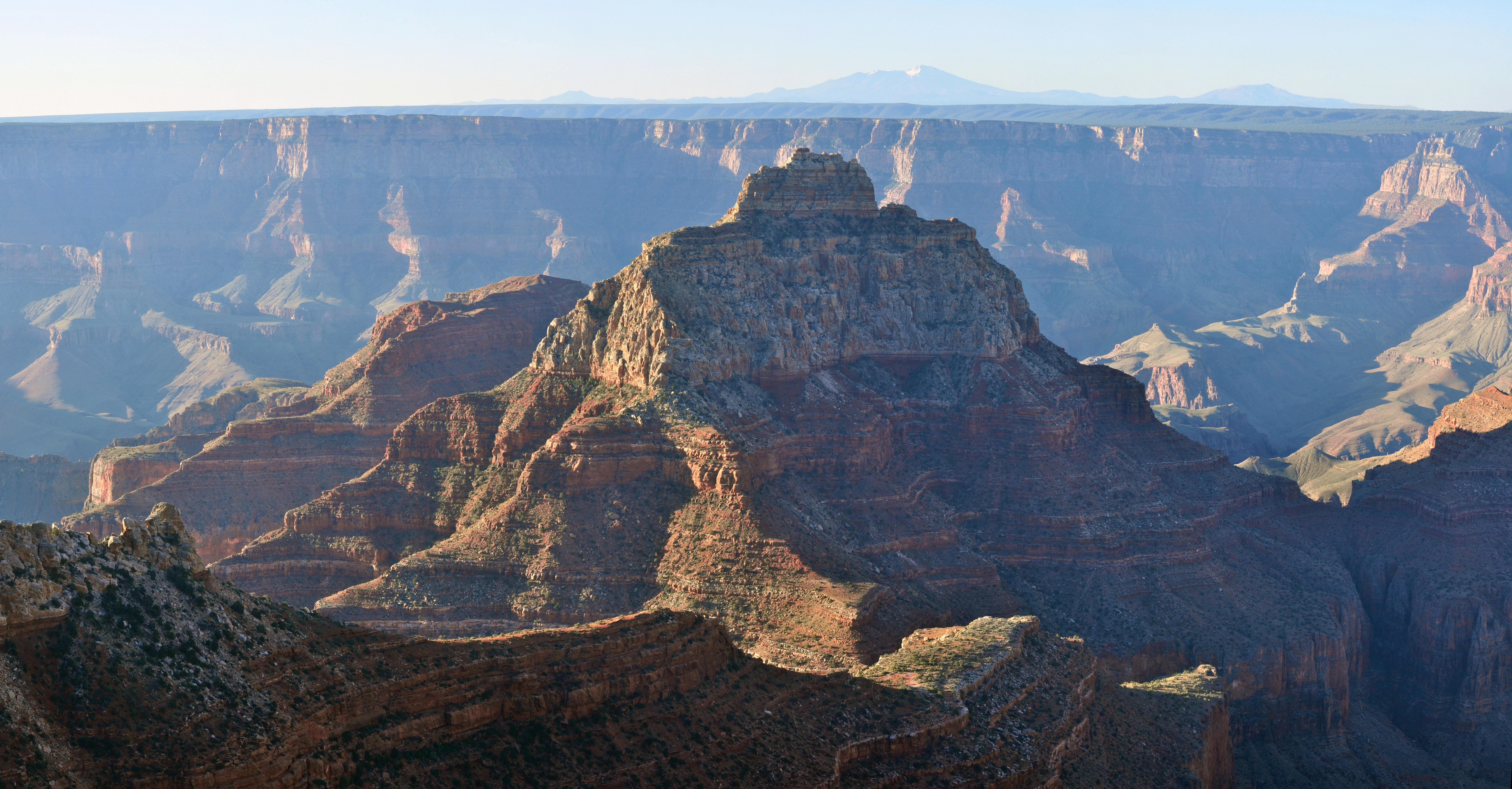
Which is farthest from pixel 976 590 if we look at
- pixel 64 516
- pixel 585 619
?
pixel 64 516

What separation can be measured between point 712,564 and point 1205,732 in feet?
87.8

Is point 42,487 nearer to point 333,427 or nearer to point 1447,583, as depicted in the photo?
point 333,427

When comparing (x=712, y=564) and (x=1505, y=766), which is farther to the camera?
(x=1505, y=766)

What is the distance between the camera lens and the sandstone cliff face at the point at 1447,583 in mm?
112000

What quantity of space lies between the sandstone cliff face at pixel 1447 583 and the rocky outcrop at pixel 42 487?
110042 millimetres

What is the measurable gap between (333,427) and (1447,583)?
82365mm

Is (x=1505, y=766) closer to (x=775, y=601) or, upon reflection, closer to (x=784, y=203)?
(x=775, y=601)

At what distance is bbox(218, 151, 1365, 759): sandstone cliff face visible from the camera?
9200 cm

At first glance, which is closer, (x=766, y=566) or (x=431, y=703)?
(x=431, y=703)

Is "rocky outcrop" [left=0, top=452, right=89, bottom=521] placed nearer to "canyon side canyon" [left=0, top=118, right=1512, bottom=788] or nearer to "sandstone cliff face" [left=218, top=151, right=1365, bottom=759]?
"canyon side canyon" [left=0, top=118, right=1512, bottom=788]

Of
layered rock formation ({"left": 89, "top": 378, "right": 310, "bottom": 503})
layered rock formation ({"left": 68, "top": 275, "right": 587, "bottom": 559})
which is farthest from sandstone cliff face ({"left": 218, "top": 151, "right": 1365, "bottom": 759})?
layered rock formation ({"left": 89, "top": 378, "right": 310, "bottom": 503})

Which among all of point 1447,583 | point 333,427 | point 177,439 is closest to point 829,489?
point 333,427

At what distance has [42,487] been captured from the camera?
161 meters

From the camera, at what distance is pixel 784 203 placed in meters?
120
